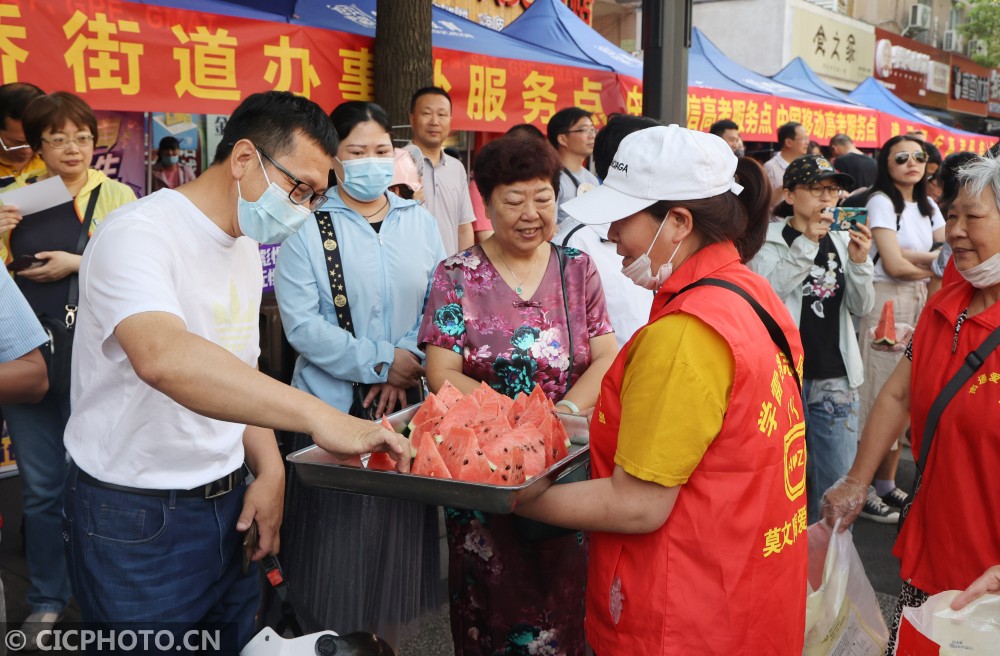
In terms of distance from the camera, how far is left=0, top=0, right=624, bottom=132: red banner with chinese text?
13.6ft

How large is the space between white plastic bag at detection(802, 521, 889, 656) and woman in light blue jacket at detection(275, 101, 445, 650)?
1266 millimetres

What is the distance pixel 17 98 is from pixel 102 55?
0.45 metres

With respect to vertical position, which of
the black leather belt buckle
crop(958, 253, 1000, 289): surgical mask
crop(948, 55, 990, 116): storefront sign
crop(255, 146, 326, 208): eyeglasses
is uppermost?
crop(948, 55, 990, 116): storefront sign

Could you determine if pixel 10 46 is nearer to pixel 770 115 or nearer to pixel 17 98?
pixel 17 98

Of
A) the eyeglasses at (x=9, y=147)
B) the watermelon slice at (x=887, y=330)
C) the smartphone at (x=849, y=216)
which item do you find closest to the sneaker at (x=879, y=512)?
the watermelon slice at (x=887, y=330)

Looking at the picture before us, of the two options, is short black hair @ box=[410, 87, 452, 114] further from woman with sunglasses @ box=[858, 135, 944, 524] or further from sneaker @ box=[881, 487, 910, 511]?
sneaker @ box=[881, 487, 910, 511]

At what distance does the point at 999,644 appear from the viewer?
6.28 ft

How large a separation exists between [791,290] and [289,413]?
10.4ft

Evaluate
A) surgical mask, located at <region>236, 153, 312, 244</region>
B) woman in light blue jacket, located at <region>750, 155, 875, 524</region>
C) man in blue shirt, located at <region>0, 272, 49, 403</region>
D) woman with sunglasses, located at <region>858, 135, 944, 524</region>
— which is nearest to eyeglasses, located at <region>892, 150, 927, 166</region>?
woman with sunglasses, located at <region>858, 135, 944, 524</region>

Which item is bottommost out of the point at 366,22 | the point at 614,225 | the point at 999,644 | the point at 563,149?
the point at 999,644

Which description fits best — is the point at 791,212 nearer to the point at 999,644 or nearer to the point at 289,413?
the point at 999,644

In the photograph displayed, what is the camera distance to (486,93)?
6.39 meters

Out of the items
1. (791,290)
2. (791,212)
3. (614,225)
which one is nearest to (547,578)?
(614,225)

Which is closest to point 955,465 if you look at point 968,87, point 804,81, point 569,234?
point 569,234
